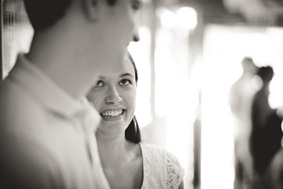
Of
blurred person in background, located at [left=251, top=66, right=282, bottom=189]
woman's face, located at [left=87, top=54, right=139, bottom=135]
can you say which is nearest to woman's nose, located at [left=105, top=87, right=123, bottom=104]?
woman's face, located at [left=87, top=54, right=139, bottom=135]

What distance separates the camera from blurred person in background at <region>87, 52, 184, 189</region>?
1640mm

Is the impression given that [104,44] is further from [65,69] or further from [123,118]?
[123,118]

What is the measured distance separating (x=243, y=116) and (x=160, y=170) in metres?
3.39

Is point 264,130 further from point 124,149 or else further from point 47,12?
point 47,12

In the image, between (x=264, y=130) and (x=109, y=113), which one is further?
(x=264, y=130)

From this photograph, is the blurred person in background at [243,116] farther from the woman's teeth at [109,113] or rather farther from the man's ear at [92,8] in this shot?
the man's ear at [92,8]

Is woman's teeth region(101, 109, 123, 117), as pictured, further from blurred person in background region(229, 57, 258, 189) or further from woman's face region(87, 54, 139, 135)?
blurred person in background region(229, 57, 258, 189)

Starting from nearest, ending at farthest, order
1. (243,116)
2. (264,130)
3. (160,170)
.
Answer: (160,170)
(264,130)
(243,116)

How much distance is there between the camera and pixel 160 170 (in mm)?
1737

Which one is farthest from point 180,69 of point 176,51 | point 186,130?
point 186,130

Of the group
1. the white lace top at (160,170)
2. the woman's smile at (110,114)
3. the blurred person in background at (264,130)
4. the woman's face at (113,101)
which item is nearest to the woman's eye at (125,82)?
the woman's face at (113,101)

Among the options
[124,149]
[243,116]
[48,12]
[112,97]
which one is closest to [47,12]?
[48,12]

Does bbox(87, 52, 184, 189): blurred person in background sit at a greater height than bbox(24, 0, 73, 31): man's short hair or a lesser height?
lesser

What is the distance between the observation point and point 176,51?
5598mm
